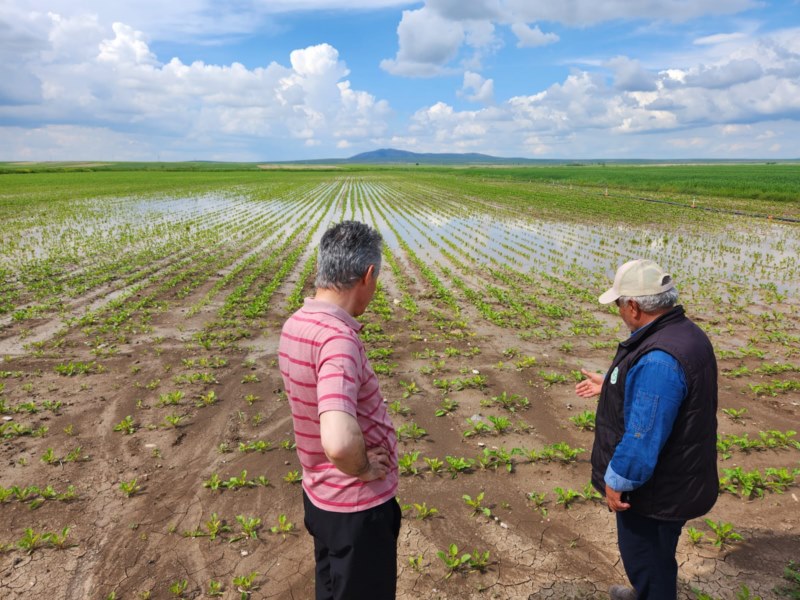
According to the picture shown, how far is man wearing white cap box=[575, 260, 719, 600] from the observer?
2225 millimetres

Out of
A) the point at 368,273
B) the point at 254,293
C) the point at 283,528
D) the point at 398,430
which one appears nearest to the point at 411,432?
the point at 398,430

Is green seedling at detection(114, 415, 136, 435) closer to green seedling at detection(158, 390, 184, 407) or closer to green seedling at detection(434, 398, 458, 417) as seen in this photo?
green seedling at detection(158, 390, 184, 407)

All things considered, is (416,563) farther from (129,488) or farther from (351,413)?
(129,488)

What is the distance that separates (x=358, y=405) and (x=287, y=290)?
971 cm

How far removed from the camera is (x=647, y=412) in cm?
223

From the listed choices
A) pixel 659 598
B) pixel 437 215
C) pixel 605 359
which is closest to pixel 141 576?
pixel 659 598

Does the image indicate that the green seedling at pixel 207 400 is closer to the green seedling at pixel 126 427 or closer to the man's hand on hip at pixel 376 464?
the green seedling at pixel 126 427

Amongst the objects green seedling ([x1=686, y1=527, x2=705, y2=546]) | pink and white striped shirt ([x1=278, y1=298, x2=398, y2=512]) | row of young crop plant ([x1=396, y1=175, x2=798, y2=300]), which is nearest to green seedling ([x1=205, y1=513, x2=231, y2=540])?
pink and white striped shirt ([x1=278, y1=298, x2=398, y2=512])

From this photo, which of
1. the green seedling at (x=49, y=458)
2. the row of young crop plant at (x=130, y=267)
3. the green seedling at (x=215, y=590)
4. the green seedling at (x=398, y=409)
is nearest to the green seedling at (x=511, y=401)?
the green seedling at (x=398, y=409)

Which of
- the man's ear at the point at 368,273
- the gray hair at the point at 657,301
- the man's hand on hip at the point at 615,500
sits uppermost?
the man's ear at the point at 368,273

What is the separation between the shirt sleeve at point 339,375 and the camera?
173 centimetres

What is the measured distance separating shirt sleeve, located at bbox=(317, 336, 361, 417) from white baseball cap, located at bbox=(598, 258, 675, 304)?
1396 mm

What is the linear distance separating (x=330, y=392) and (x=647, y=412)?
150cm

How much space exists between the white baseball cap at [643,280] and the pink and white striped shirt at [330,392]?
1.34m
